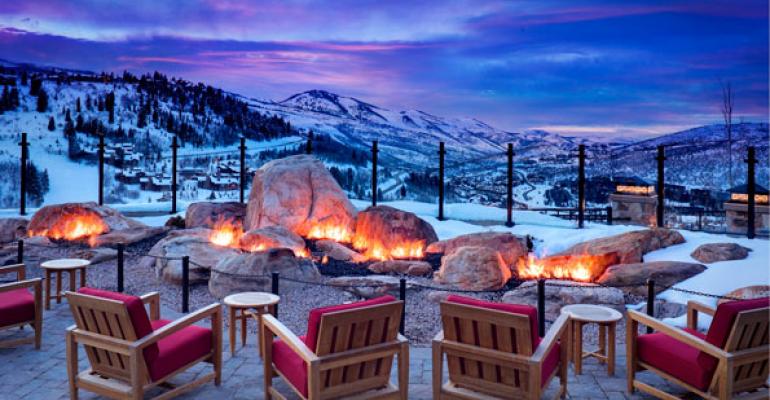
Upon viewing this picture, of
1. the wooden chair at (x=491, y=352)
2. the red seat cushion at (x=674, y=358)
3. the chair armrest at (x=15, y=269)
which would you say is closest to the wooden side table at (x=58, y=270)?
the chair armrest at (x=15, y=269)

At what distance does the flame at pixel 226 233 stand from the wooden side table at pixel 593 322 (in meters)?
7.86

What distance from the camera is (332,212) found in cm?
1343

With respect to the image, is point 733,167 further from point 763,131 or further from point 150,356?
point 150,356

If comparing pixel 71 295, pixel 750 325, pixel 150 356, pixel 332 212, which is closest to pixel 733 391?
pixel 750 325

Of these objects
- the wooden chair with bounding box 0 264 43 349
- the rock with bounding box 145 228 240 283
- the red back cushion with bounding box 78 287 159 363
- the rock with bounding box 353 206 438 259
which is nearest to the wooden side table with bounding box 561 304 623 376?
the red back cushion with bounding box 78 287 159 363

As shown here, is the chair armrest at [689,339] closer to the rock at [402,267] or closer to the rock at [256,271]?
the rock at [256,271]

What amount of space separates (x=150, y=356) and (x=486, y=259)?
20.9ft

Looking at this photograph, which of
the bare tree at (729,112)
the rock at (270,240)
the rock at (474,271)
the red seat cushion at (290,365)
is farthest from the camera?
the bare tree at (729,112)

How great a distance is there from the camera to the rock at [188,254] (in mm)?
9906

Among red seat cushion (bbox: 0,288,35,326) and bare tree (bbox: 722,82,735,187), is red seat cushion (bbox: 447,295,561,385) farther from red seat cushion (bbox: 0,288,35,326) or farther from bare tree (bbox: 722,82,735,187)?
bare tree (bbox: 722,82,735,187)

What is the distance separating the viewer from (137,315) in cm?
462

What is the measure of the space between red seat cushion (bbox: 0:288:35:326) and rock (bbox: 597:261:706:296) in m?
8.22

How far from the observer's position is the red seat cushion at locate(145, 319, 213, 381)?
4.89 m

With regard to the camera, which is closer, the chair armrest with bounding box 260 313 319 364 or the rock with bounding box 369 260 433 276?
the chair armrest with bounding box 260 313 319 364
